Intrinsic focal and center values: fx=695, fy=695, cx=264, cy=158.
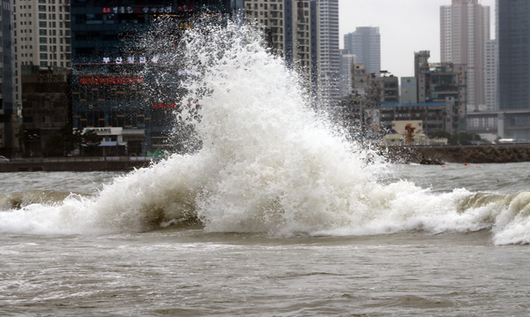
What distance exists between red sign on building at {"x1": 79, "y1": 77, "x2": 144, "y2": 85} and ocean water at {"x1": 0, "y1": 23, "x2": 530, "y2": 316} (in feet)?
225

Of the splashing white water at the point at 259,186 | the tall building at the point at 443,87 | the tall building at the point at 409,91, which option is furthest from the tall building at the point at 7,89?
the tall building at the point at 443,87

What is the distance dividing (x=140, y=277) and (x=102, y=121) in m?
84.3

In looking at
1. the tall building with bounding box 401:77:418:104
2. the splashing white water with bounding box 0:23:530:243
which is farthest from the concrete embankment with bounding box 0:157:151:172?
the tall building with bounding box 401:77:418:104

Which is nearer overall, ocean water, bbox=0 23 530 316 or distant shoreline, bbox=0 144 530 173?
ocean water, bbox=0 23 530 316

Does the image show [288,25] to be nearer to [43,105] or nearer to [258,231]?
[43,105]

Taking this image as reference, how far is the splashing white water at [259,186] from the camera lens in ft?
41.3

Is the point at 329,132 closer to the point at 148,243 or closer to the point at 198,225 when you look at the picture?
the point at 198,225

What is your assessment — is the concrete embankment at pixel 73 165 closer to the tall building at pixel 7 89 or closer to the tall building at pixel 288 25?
the tall building at pixel 7 89

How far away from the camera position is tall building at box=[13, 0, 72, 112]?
131250 millimetres

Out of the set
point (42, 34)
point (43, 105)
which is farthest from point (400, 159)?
point (42, 34)

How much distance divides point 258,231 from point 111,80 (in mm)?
77592

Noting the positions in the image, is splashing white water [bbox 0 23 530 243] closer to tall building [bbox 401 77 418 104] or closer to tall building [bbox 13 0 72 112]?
tall building [bbox 13 0 72 112]

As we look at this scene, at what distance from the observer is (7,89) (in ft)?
291

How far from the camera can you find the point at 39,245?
39.7ft
